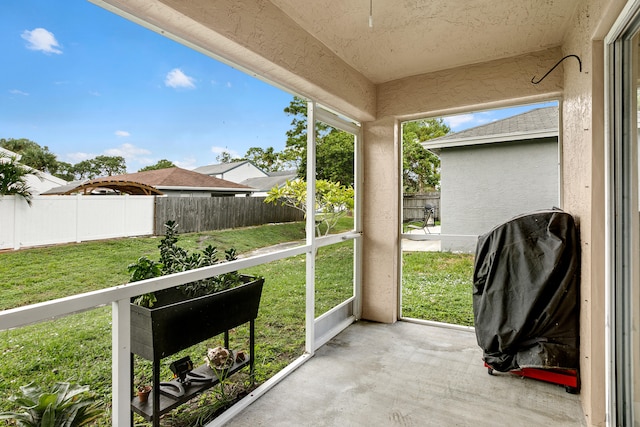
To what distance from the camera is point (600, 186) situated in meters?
1.77

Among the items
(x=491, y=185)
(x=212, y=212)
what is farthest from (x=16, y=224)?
(x=491, y=185)

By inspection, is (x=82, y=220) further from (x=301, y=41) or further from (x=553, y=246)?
(x=553, y=246)

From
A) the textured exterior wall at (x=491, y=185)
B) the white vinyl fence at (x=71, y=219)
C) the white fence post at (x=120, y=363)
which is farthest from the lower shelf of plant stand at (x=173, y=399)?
the textured exterior wall at (x=491, y=185)

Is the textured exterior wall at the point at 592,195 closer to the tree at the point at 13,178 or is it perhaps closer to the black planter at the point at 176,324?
the black planter at the point at 176,324

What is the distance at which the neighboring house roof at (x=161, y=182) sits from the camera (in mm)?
1505

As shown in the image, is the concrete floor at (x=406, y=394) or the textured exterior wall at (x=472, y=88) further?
the textured exterior wall at (x=472, y=88)

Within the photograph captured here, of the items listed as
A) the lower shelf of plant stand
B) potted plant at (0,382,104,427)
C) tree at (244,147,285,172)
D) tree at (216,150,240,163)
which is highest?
tree at (244,147,285,172)

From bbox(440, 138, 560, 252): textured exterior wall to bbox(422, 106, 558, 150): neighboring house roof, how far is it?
56 millimetres

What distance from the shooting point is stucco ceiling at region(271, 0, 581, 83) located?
7.02 ft

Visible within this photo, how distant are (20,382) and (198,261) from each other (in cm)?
87

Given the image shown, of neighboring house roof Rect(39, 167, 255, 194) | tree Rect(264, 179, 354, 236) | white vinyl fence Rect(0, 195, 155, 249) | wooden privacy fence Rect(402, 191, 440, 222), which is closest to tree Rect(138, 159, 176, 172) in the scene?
neighboring house roof Rect(39, 167, 255, 194)

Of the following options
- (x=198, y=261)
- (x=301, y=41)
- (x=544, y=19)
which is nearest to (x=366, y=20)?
(x=301, y=41)

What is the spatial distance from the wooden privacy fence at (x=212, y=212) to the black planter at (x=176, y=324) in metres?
0.39

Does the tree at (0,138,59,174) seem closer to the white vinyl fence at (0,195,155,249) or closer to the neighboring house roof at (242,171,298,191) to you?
the white vinyl fence at (0,195,155,249)
